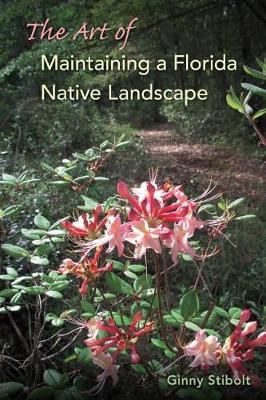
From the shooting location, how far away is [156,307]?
152cm

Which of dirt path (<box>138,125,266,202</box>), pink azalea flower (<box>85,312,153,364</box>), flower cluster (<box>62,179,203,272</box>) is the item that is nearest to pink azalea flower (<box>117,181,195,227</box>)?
flower cluster (<box>62,179,203,272</box>)

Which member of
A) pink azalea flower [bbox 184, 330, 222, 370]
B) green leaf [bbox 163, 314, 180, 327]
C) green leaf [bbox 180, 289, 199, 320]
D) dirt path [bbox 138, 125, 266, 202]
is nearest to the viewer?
pink azalea flower [bbox 184, 330, 222, 370]

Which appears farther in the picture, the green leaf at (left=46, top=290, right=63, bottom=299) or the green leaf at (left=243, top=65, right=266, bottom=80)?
the green leaf at (left=46, top=290, right=63, bottom=299)

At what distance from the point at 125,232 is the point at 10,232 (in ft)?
4.92

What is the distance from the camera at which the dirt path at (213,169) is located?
5.30 m

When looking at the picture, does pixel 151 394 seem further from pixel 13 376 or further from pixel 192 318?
pixel 13 376

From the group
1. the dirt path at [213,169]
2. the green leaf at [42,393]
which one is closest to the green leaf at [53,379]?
the green leaf at [42,393]

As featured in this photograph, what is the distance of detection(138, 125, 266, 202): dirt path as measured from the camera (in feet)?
17.4

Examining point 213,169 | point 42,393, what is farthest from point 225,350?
point 213,169

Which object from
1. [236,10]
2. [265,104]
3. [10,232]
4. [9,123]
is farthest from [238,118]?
[10,232]

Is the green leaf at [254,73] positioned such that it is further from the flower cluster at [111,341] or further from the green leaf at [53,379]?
the green leaf at [53,379]

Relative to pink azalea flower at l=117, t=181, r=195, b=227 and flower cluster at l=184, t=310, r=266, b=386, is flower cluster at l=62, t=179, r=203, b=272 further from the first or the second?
flower cluster at l=184, t=310, r=266, b=386

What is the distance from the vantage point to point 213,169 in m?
6.50

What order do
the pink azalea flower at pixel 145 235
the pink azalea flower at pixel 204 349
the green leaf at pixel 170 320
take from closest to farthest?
1. the pink azalea flower at pixel 145 235
2. the pink azalea flower at pixel 204 349
3. the green leaf at pixel 170 320
